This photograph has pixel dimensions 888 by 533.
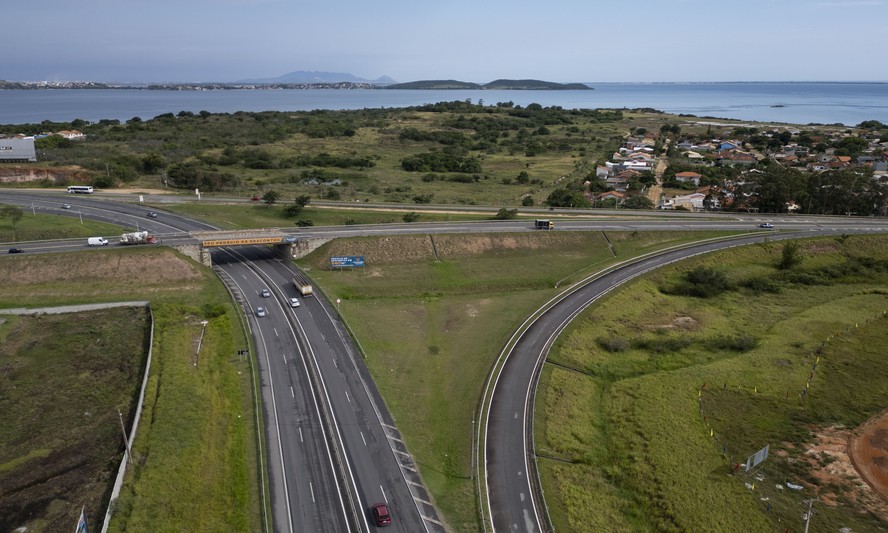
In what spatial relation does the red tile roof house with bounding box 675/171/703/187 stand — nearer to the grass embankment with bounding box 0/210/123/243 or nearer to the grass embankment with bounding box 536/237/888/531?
the grass embankment with bounding box 536/237/888/531

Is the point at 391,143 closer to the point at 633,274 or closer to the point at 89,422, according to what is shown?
the point at 633,274

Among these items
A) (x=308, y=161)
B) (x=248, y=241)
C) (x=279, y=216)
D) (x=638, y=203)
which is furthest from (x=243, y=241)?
(x=308, y=161)

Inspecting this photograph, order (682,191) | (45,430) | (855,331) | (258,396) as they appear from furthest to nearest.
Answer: (682,191) → (855,331) → (258,396) → (45,430)

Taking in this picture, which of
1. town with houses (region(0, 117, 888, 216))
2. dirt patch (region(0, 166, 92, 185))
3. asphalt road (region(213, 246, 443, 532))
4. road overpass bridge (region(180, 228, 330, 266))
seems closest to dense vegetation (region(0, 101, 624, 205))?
dirt patch (region(0, 166, 92, 185))

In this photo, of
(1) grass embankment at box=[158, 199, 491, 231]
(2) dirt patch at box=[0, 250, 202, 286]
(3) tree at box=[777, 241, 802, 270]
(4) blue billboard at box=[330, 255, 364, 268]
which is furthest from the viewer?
(1) grass embankment at box=[158, 199, 491, 231]

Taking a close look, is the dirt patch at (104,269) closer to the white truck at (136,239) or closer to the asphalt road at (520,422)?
the white truck at (136,239)

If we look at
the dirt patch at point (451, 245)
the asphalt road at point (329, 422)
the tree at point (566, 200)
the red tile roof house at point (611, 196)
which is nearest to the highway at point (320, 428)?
the asphalt road at point (329, 422)

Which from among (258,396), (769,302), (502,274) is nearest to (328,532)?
(258,396)
